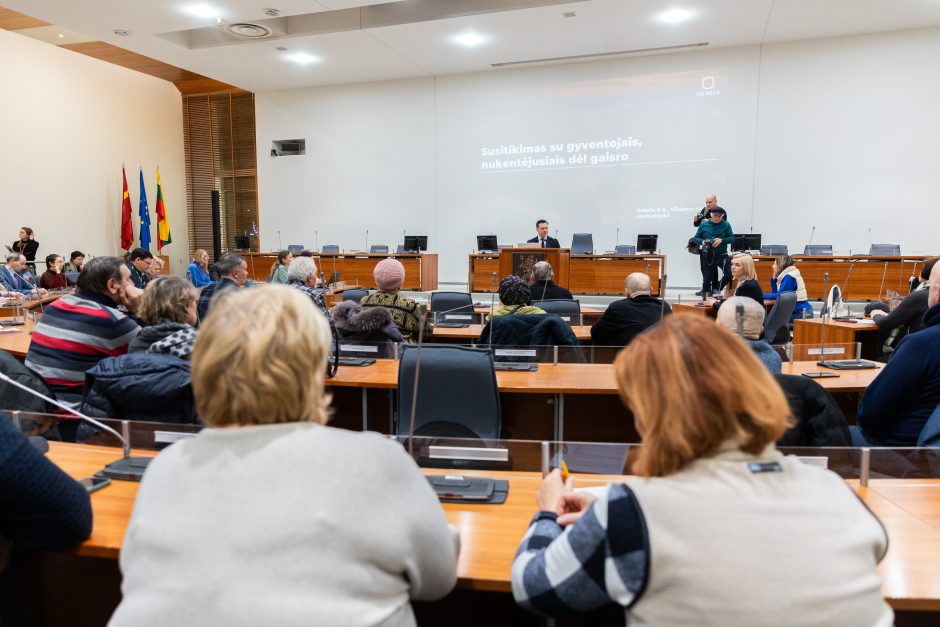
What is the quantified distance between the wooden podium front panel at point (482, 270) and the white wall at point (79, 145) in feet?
23.7

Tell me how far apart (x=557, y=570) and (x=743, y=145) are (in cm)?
984

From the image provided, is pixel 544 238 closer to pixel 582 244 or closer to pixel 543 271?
pixel 582 244

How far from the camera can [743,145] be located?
9.44 m

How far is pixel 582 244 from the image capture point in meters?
9.80

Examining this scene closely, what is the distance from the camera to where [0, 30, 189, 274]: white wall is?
33.0 ft

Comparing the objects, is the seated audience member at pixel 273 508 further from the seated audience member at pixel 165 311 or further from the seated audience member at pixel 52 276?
the seated audience member at pixel 52 276

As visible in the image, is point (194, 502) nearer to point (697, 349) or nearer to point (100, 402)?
point (697, 349)

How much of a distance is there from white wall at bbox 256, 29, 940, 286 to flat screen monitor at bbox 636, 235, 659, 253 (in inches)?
40.7

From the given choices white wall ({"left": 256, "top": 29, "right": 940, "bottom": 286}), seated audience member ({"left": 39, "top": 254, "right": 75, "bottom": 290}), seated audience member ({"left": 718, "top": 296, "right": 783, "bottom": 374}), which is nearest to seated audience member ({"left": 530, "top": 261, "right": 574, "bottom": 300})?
seated audience member ({"left": 718, "top": 296, "right": 783, "bottom": 374})

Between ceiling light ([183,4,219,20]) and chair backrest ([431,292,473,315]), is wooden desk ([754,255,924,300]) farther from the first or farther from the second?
ceiling light ([183,4,219,20])

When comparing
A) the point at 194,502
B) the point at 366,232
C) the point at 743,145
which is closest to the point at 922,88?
the point at 743,145

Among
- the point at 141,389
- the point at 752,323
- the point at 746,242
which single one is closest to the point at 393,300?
the point at 141,389

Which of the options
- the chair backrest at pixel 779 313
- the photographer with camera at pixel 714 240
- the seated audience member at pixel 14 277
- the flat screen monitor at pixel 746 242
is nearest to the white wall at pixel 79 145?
the seated audience member at pixel 14 277

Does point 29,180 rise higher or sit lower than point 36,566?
higher
